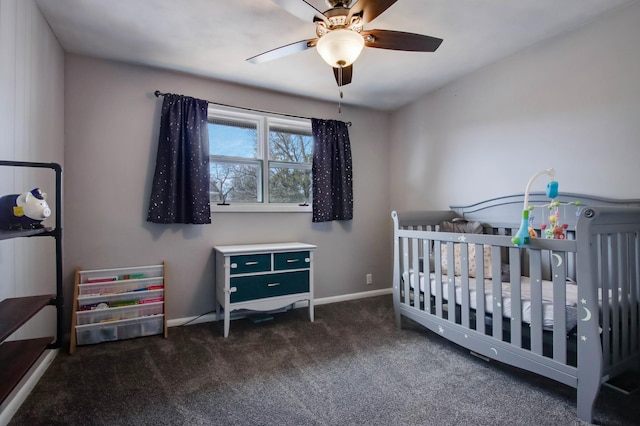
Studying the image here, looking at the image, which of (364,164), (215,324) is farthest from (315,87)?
(215,324)

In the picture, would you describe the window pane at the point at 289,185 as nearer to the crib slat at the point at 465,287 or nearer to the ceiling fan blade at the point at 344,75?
the ceiling fan blade at the point at 344,75

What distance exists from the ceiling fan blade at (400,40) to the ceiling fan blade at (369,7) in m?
0.10

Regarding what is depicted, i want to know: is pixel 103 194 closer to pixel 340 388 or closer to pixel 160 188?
pixel 160 188

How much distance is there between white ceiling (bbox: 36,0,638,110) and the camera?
187 cm

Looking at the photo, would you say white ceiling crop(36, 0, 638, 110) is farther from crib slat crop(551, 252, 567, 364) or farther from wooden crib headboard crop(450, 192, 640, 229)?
crib slat crop(551, 252, 567, 364)

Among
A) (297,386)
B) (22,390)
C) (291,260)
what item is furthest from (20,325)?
(291,260)

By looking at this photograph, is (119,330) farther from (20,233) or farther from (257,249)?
(20,233)

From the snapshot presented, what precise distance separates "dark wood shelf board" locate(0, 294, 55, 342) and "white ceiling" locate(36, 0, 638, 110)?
5.61 ft

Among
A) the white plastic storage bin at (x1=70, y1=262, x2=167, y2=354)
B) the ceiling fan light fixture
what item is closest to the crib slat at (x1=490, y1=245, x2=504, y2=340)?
the ceiling fan light fixture

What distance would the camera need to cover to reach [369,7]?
148 centimetres

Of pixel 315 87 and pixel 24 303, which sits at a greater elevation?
pixel 315 87

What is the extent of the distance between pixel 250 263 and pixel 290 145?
1.39m

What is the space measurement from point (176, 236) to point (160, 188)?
448 millimetres

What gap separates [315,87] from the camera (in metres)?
3.04
